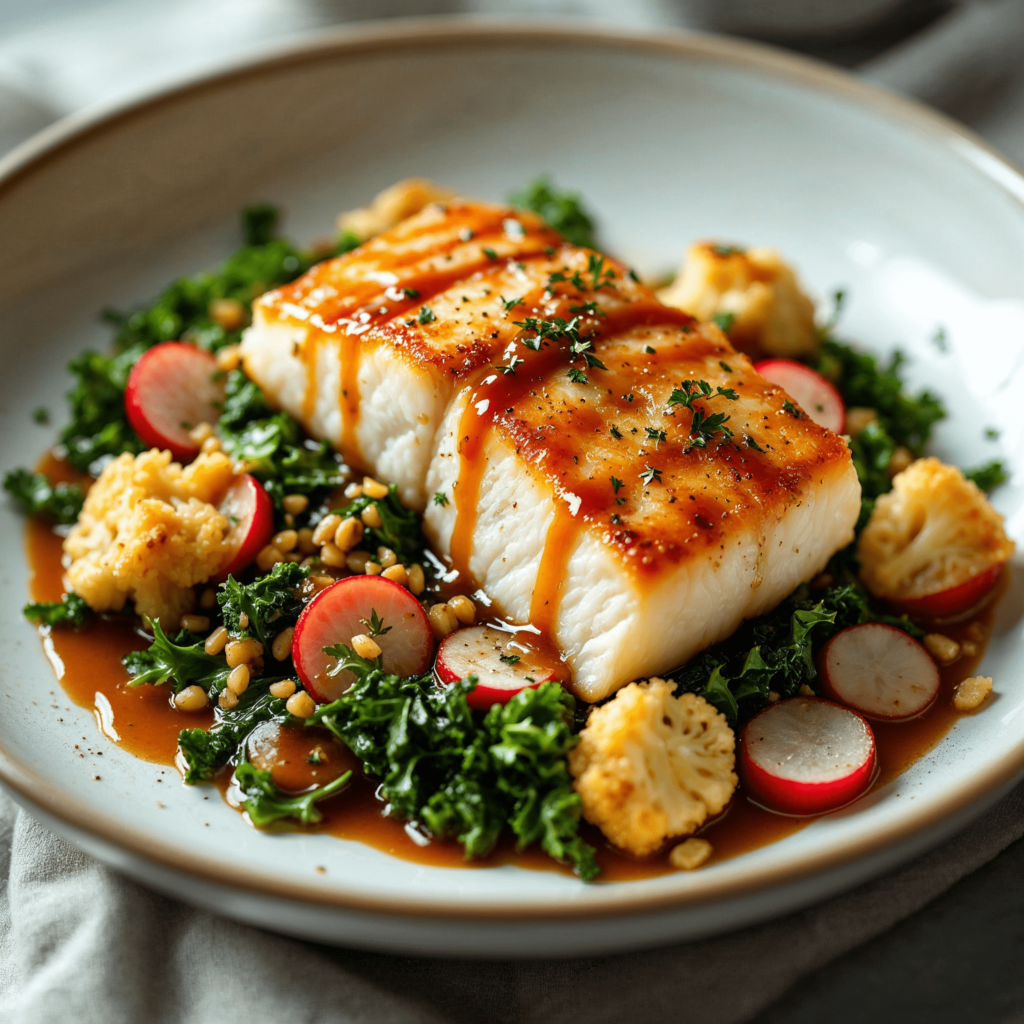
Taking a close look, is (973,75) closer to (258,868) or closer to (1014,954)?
(1014,954)

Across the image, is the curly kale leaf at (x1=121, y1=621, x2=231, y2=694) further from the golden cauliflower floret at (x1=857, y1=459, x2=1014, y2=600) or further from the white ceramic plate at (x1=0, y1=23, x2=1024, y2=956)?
the golden cauliflower floret at (x1=857, y1=459, x2=1014, y2=600)

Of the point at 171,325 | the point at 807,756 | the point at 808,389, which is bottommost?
the point at 807,756

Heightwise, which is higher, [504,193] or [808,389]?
[504,193]

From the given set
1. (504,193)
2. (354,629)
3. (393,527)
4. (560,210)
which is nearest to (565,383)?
(393,527)

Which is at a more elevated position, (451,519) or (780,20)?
(780,20)

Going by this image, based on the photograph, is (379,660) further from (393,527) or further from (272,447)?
(272,447)

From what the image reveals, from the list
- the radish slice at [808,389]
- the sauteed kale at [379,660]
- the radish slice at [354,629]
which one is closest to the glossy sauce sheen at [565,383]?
the sauteed kale at [379,660]

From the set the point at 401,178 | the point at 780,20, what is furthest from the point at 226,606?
the point at 780,20
